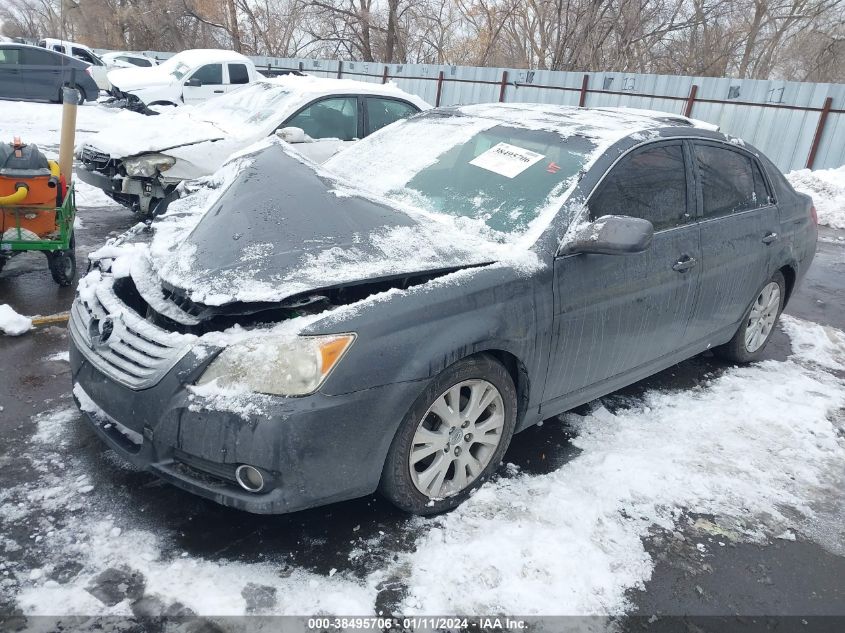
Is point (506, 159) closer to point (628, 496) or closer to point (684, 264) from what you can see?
point (684, 264)

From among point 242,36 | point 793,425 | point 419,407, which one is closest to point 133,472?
A: point 419,407

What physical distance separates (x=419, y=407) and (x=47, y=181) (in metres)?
3.68

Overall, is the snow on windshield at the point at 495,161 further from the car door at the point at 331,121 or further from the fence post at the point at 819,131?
the fence post at the point at 819,131

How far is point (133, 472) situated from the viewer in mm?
2939

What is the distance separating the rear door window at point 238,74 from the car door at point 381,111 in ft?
29.0

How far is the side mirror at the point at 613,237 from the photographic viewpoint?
2921mm

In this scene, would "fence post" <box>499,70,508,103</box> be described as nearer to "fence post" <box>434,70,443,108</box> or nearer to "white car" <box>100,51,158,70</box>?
"fence post" <box>434,70,443,108</box>

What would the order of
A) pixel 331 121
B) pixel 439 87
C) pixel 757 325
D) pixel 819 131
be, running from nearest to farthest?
pixel 757 325
pixel 331 121
pixel 819 131
pixel 439 87

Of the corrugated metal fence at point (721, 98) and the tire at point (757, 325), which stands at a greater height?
the corrugated metal fence at point (721, 98)

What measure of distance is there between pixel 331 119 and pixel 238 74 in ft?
30.0

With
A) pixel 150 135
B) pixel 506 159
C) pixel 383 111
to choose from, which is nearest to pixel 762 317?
pixel 506 159

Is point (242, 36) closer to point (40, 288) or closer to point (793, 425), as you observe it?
point (40, 288)

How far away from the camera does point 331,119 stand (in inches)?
294

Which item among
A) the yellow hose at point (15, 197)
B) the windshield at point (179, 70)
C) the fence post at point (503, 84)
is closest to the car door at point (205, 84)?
the windshield at point (179, 70)
